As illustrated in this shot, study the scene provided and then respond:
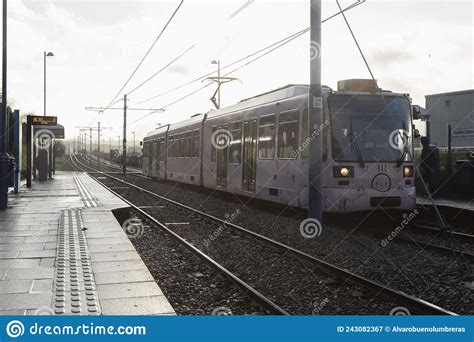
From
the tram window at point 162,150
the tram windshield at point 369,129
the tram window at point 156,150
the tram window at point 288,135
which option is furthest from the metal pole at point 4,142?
the tram window at point 156,150

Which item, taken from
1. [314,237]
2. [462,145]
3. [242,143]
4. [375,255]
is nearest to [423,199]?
[242,143]

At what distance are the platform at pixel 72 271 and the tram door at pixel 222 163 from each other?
5.44 meters

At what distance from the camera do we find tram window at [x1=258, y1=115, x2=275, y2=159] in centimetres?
1247

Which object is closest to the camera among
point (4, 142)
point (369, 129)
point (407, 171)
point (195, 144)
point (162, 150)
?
point (369, 129)

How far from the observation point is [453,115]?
3906cm

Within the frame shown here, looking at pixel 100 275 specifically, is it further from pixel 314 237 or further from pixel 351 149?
pixel 351 149

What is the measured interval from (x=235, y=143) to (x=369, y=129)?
533 centimetres

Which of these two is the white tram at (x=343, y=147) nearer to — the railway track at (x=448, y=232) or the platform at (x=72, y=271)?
the railway track at (x=448, y=232)

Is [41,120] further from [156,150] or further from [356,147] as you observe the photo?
[356,147]

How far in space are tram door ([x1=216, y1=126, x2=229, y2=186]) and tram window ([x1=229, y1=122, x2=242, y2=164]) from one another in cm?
41

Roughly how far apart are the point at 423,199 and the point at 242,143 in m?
6.12

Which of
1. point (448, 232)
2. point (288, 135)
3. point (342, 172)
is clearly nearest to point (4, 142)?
point (288, 135)

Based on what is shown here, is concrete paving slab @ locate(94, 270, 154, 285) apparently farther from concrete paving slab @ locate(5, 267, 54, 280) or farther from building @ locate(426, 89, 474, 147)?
building @ locate(426, 89, 474, 147)

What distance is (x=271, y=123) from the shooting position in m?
12.5
